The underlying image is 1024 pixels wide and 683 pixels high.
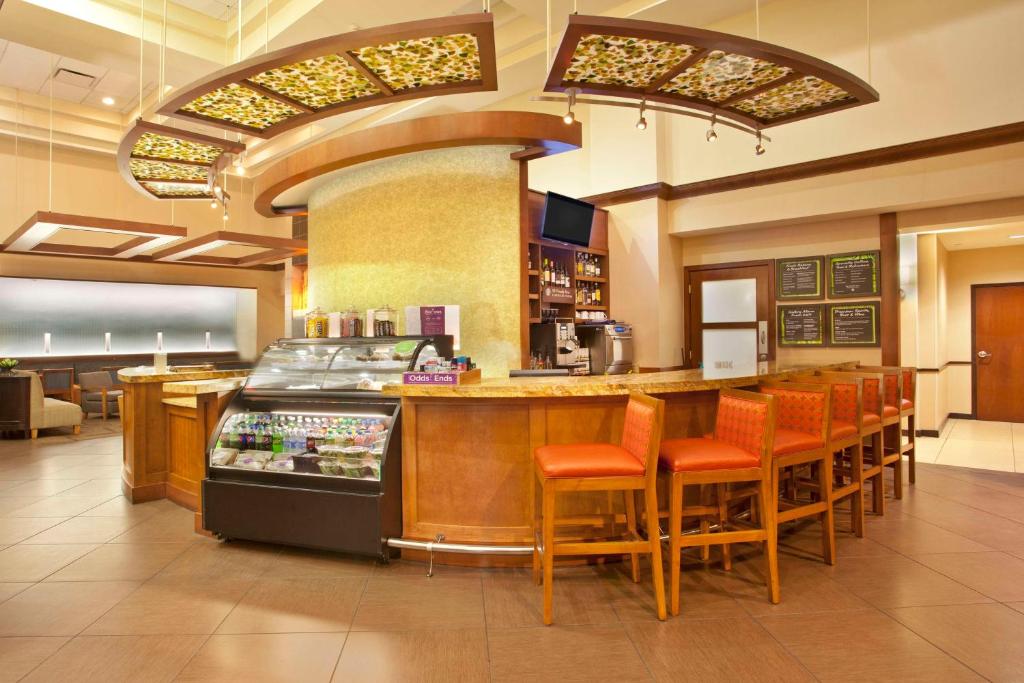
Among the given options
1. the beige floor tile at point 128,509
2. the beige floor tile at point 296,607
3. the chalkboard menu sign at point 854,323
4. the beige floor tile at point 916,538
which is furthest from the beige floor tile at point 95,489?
the chalkboard menu sign at point 854,323

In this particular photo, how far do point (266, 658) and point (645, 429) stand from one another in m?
1.98

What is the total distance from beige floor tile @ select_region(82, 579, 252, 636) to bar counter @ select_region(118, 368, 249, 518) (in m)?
1.66

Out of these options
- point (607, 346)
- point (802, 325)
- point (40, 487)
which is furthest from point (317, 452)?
point (802, 325)

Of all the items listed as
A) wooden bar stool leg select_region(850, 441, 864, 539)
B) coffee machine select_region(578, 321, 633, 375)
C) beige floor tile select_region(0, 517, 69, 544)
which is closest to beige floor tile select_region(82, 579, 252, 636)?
beige floor tile select_region(0, 517, 69, 544)

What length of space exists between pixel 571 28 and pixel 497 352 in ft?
9.30

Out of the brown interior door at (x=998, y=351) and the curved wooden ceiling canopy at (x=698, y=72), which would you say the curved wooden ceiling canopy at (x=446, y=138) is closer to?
the curved wooden ceiling canopy at (x=698, y=72)

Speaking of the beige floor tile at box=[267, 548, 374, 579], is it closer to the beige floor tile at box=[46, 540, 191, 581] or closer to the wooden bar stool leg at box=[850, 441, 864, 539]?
the beige floor tile at box=[46, 540, 191, 581]

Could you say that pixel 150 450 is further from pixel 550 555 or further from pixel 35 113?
pixel 35 113

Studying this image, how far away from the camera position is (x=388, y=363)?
12.6ft

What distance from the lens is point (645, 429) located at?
111 inches

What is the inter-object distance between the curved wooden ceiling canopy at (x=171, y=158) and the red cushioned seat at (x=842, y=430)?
4809mm

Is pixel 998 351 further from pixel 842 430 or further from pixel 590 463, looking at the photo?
pixel 590 463

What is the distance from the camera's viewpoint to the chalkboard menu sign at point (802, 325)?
682 centimetres

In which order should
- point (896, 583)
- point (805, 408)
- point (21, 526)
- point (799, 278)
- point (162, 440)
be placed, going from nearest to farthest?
point (896, 583)
point (805, 408)
point (21, 526)
point (162, 440)
point (799, 278)
